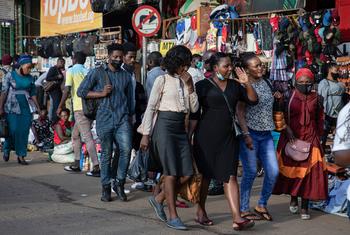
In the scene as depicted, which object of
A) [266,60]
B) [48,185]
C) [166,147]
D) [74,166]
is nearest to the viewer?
[166,147]

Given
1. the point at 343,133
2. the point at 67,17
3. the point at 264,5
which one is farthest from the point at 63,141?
the point at 343,133

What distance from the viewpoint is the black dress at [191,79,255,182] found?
6289mm

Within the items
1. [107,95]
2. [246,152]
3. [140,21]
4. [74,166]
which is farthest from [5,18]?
[246,152]

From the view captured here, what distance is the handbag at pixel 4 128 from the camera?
1077 centimetres

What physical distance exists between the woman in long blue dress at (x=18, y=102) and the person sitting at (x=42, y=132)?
7.75ft

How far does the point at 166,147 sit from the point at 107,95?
58.1 inches

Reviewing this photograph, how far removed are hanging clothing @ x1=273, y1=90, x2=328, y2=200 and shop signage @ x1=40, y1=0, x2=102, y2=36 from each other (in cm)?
1043

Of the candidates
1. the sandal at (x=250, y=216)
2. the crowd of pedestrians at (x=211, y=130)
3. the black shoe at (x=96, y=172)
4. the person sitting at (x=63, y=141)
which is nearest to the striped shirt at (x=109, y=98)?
the crowd of pedestrians at (x=211, y=130)

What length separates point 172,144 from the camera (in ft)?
20.7

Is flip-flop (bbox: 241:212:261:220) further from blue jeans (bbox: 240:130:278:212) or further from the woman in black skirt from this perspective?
the woman in black skirt

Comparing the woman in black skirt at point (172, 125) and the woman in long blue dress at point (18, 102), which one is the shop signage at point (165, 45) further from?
the woman in black skirt at point (172, 125)

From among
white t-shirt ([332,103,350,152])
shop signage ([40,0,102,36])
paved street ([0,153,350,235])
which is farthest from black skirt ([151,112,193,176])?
shop signage ([40,0,102,36])

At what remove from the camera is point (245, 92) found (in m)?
6.47

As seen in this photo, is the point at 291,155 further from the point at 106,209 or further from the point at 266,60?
the point at 266,60
